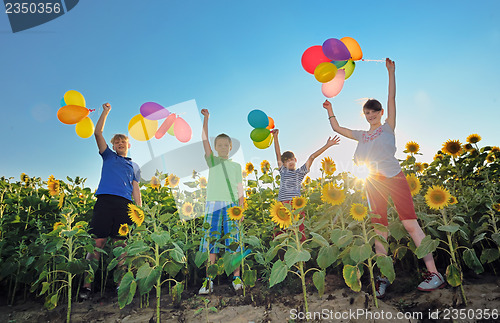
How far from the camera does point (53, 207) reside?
167 inches

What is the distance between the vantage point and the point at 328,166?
425 cm

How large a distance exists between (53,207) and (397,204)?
445 centimetres

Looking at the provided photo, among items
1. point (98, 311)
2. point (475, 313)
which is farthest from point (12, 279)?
point (475, 313)

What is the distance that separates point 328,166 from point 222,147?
155 cm

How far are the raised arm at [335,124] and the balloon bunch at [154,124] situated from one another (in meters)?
2.01

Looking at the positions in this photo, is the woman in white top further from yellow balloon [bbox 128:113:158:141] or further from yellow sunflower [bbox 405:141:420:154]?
yellow balloon [bbox 128:113:158:141]

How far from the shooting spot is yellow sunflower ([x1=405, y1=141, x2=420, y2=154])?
4.17 m

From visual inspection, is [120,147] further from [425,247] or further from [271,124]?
[425,247]

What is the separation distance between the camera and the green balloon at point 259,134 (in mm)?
4258

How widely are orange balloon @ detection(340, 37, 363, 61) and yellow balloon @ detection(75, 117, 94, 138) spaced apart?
3.55 meters

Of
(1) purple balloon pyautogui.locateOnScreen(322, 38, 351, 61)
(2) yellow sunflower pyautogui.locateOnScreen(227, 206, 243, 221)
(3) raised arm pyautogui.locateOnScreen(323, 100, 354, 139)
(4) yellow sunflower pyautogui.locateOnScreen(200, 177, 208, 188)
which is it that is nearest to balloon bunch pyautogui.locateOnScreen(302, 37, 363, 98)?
(1) purple balloon pyautogui.locateOnScreen(322, 38, 351, 61)

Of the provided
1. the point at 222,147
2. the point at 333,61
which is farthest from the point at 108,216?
the point at 333,61

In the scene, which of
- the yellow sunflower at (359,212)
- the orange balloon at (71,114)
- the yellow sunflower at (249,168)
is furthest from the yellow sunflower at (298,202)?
the orange balloon at (71,114)

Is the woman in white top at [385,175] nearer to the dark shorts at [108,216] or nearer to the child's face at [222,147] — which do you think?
the child's face at [222,147]
